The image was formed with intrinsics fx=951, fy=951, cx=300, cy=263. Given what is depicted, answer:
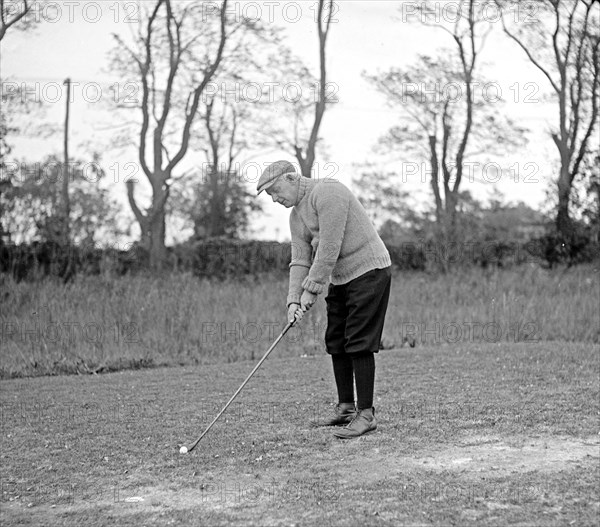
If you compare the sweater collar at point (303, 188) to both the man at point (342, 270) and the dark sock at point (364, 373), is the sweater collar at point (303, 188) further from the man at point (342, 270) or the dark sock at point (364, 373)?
the dark sock at point (364, 373)

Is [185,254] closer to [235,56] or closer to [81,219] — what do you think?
[81,219]

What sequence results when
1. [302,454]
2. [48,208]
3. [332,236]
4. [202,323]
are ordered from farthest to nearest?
[48,208], [202,323], [332,236], [302,454]

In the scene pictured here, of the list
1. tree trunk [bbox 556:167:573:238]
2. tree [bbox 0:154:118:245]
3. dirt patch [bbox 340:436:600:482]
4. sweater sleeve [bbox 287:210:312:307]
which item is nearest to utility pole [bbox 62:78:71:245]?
tree [bbox 0:154:118:245]

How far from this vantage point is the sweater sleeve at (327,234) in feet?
21.1

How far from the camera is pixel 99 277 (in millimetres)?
20062

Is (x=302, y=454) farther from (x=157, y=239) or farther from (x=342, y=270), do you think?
(x=157, y=239)

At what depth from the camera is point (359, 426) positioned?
6.64m

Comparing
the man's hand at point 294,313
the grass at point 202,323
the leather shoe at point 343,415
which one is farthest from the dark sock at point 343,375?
the grass at point 202,323

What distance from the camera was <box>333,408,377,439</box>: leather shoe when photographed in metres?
6.56

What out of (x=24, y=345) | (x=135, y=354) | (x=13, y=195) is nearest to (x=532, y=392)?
(x=135, y=354)

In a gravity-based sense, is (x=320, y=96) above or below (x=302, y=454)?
above

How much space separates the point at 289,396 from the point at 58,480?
3263 millimetres

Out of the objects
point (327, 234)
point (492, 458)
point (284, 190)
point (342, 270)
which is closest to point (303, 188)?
point (284, 190)

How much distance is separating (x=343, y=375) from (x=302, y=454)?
3.10 feet
